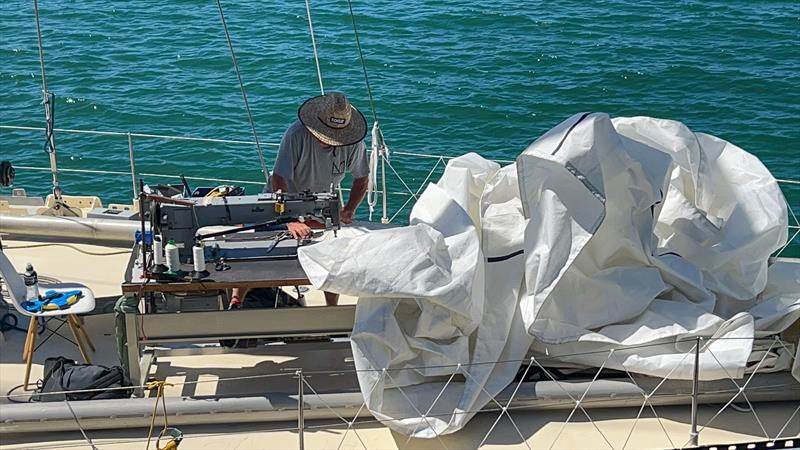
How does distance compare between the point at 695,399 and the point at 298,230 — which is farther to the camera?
the point at 298,230

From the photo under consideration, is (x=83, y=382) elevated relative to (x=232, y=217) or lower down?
lower down

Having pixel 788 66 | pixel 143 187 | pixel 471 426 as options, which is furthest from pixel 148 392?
pixel 788 66

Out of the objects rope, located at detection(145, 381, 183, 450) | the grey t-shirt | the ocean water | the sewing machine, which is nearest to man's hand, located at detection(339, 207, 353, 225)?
the grey t-shirt

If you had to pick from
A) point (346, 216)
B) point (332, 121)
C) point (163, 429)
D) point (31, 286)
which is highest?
point (332, 121)

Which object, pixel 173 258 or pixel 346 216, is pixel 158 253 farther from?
pixel 346 216

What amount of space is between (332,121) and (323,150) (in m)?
0.26

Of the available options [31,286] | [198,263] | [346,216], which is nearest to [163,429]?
[198,263]

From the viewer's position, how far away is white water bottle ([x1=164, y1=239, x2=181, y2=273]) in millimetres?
5406

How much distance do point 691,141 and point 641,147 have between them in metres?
0.45

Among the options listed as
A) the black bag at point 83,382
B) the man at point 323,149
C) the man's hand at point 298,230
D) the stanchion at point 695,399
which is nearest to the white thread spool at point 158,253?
the black bag at point 83,382

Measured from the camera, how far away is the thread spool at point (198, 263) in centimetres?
539

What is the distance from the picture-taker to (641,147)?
5801mm

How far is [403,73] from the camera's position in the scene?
1683cm

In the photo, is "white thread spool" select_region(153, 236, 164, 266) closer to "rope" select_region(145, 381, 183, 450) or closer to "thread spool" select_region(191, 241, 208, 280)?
"thread spool" select_region(191, 241, 208, 280)
